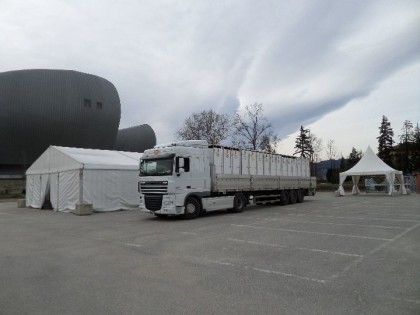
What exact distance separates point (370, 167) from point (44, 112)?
54028 mm

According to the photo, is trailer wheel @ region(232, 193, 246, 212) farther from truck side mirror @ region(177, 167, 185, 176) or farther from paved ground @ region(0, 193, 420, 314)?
paved ground @ region(0, 193, 420, 314)

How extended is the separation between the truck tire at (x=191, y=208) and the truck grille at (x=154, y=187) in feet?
4.06

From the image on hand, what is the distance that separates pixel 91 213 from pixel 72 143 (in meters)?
51.5

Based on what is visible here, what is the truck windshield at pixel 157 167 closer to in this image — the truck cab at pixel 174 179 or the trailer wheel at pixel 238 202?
the truck cab at pixel 174 179

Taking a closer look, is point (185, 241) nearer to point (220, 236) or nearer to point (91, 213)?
point (220, 236)

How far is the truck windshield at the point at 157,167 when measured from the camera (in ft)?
48.1

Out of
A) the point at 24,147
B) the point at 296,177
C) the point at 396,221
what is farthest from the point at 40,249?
the point at 24,147

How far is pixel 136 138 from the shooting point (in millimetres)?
88688

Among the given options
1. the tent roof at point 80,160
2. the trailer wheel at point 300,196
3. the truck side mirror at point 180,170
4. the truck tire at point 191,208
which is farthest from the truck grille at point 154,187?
the trailer wheel at point 300,196

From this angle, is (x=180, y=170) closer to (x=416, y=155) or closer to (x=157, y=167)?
(x=157, y=167)

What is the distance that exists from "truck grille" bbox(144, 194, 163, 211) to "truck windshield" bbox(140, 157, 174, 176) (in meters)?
0.98

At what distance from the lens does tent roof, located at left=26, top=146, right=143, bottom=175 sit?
19812 mm

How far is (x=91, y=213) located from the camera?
1866 centimetres

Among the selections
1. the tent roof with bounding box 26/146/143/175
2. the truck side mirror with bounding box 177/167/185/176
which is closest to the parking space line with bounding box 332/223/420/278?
the truck side mirror with bounding box 177/167/185/176
